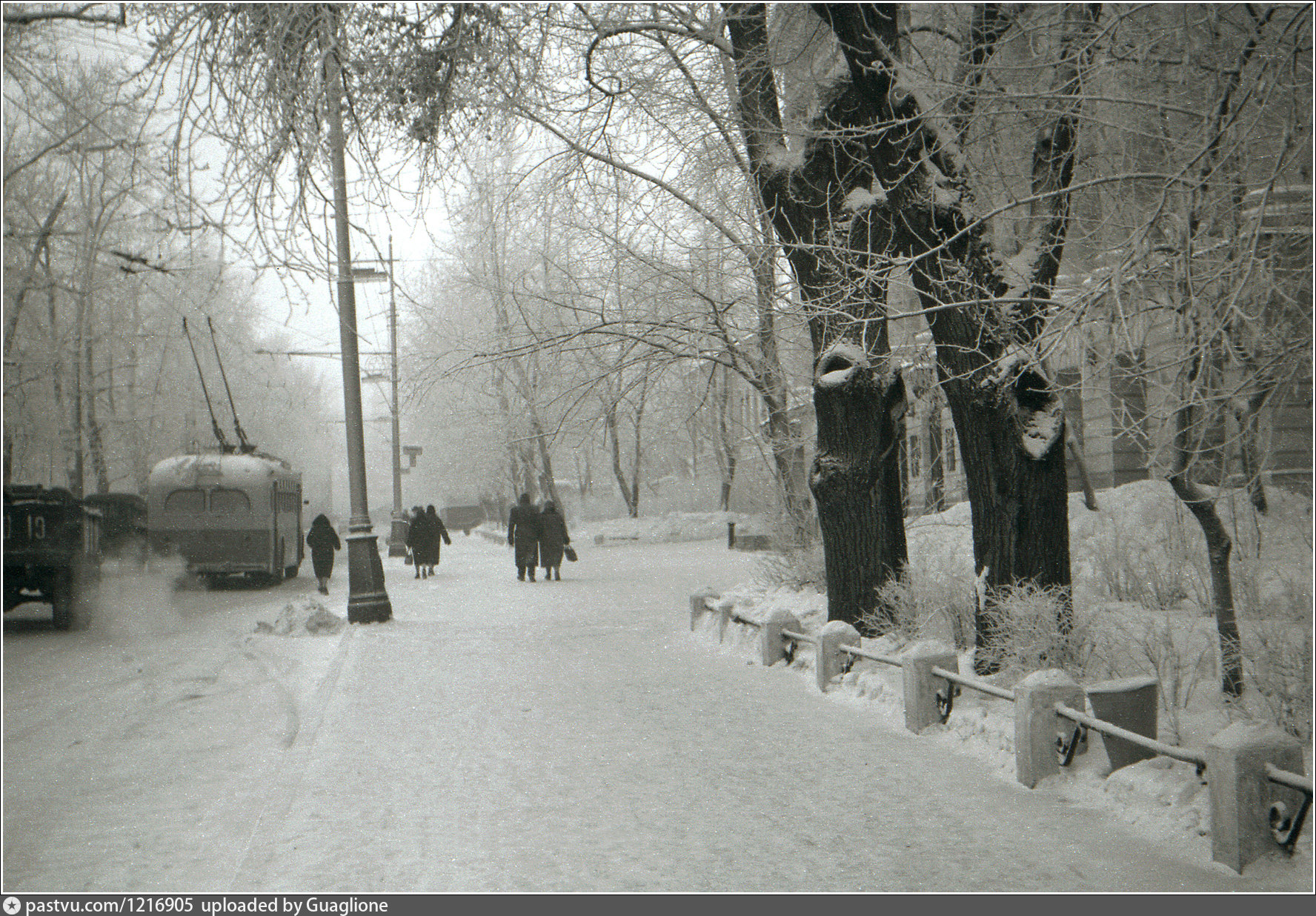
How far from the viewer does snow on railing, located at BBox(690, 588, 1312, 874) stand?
453 cm

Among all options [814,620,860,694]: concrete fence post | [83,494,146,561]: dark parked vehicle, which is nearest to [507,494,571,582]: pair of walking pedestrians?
[83,494,146,561]: dark parked vehicle

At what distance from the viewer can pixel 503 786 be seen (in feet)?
20.6

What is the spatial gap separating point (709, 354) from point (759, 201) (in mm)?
2251

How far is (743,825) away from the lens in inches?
215

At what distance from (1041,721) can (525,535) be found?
56.5 ft

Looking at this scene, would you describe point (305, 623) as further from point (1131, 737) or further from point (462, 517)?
point (462, 517)

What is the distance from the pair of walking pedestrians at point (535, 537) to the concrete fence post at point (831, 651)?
13747 mm

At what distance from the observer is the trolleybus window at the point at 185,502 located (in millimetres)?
23156

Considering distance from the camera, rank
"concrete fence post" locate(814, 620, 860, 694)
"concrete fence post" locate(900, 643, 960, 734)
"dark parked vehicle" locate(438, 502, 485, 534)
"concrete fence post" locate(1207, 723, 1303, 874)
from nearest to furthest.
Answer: "concrete fence post" locate(1207, 723, 1303, 874), "concrete fence post" locate(900, 643, 960, 734), "concrete fence post" locate(814, 620, 860, 694), "dark parked vehicle" locate(438, 502, 485, 534)

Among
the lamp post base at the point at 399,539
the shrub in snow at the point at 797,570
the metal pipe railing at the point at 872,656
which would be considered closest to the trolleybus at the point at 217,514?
the lamp post base at the point at 399,539

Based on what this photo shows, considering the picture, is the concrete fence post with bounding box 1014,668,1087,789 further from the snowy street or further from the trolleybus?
the trolleybus

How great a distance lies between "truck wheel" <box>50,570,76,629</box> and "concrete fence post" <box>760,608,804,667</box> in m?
9.89

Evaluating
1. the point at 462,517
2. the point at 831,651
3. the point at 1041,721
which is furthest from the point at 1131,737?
the point at 462,517

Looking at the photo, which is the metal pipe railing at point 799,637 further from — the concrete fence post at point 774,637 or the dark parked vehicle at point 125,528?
the dark parked vehicle at point 125,528
